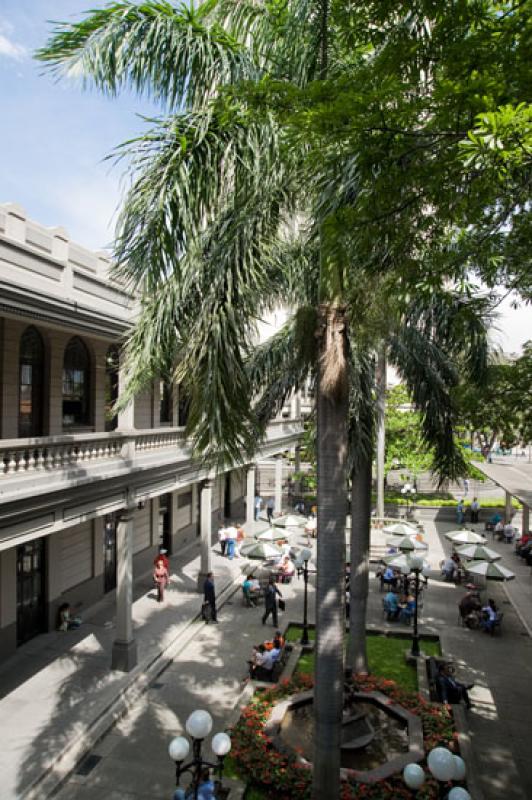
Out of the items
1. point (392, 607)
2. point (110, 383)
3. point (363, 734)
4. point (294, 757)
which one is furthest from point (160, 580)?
point (294, 757)

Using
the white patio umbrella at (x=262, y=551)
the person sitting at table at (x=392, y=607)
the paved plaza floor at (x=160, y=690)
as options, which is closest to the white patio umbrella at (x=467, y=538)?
the paved plaza floor at (x=160, y=690)

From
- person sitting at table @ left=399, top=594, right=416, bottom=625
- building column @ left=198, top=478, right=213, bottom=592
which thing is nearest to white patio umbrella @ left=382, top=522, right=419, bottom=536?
person sitting at table @ left=399, top=594, right=416, bottom=625

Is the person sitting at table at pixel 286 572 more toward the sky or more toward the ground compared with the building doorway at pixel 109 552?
more toward the ground

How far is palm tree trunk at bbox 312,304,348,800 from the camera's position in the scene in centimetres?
657

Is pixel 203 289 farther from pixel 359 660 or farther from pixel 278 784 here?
pixel 359 660

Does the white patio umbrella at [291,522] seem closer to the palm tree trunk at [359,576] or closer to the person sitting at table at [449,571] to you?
the person sitting at table at [449,571]

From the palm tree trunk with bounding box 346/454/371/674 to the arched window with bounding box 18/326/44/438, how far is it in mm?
7841

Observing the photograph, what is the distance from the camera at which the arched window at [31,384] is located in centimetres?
1351

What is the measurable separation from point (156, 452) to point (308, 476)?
18823 mm

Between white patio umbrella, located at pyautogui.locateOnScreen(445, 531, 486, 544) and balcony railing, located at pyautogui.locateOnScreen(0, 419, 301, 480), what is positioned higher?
balcony railing, located at pyautogui.locateOnScreen(0, 419, 301, 480)

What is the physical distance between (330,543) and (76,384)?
36.2 feet

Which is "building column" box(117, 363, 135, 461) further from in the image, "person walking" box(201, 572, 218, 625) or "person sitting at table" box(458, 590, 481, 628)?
"person sitting at table" box(458, 590, 481, 628)

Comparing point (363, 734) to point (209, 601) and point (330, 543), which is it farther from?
point (209, 601)

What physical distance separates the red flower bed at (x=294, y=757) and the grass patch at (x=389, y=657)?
1288mm
